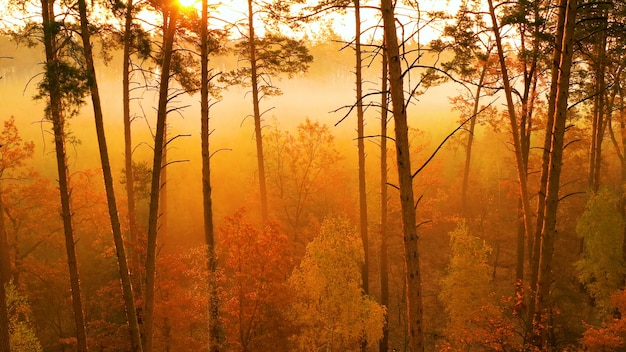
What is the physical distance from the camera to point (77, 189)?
22.8 metres

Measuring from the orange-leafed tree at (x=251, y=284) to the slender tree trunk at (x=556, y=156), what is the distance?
8.04 m

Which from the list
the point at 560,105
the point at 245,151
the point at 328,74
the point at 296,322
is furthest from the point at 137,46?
the point at 328,74

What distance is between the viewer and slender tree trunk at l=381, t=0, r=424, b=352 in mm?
5469

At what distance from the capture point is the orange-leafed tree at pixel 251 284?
1362 cm

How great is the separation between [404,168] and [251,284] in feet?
31.6

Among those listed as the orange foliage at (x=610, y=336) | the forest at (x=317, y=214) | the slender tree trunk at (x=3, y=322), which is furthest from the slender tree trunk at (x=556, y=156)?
the slender tree trunk at (x=3, y=322)

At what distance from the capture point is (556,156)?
27.1 ft

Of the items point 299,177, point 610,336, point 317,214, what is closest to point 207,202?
point 610,336

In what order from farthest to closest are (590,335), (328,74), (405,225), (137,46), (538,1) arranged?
(328,74) → (590,335) → (538,1) → (137,46) → (405,225)

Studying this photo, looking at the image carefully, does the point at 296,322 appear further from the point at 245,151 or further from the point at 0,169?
the point at 245,151

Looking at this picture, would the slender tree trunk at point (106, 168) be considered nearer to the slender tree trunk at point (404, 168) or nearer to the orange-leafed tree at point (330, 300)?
the orange-leafed tree at point (330, 300)

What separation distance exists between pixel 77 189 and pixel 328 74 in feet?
267

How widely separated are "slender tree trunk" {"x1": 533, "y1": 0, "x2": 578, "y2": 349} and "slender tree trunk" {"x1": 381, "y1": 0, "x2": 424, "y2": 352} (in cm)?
415

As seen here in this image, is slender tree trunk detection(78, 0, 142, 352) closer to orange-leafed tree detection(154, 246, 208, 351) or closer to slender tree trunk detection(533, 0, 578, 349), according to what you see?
orange-leafed tree detection(154, 246, 208, 351)
